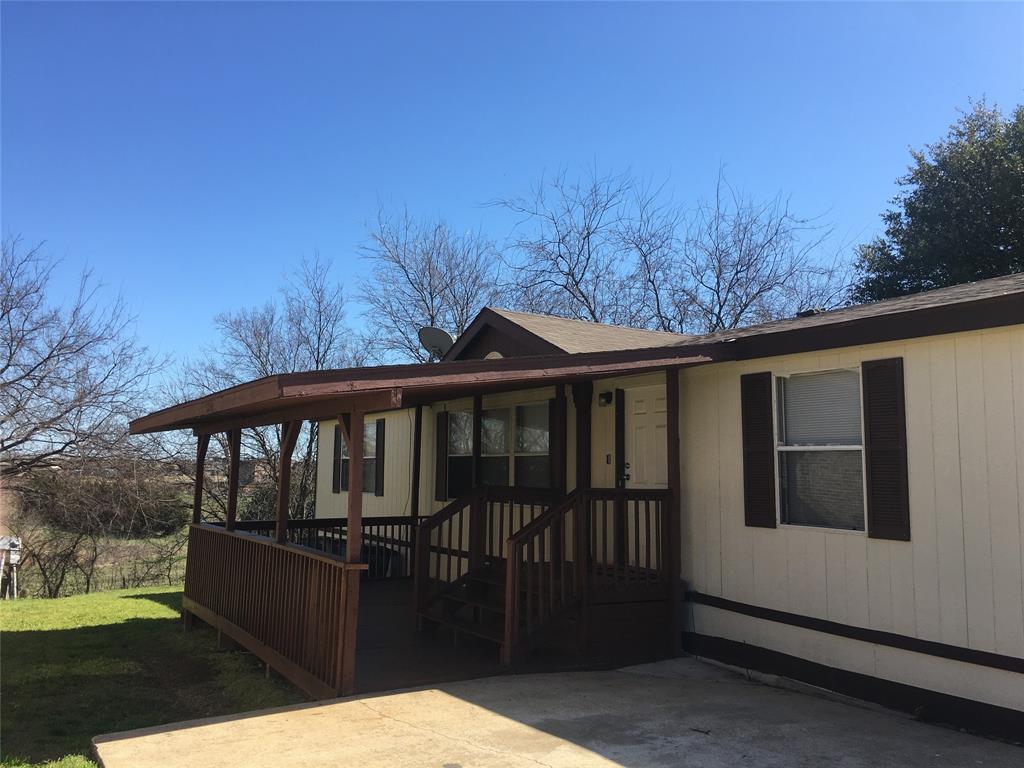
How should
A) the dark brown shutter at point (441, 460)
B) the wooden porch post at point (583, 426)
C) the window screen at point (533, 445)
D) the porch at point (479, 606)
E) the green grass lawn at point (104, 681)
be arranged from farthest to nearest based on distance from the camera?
the dark brown shutter at point (441, 460) < the window screen at point (533, 445) < the wooden porch post at point (583, 426) < the porch at point (479, 606) < the green grass lawn at point (104, 681)

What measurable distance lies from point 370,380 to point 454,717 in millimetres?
2184

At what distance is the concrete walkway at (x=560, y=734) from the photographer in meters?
3.91

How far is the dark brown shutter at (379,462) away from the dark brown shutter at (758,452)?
787 centimetres

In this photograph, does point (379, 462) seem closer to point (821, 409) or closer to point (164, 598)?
point (164, 598)

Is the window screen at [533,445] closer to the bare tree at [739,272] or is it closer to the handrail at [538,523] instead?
the handrail at [538,523]

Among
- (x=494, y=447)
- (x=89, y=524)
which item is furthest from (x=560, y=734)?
(x=89, y=524)

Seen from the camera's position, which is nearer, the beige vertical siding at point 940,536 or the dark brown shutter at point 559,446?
the beige vertical siding at point 940,536

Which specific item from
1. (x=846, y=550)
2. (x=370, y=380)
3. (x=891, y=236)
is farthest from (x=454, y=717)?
(x=891, y=236)

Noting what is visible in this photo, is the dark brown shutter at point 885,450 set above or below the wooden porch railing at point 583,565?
above

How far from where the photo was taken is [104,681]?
22.6ft

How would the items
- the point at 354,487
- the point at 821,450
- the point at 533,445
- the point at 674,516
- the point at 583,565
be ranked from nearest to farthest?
1. the point at 354,487
2. the point at 821,450
3. the point at 583,565
4. the point at 674,516
5. the point at 533,445

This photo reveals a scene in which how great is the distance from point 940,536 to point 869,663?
1075 millimetres

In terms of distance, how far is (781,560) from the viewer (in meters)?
5.84

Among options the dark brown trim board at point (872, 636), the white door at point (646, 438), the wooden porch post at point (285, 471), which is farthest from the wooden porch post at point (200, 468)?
the dark brown trim board at point (872, 636)
